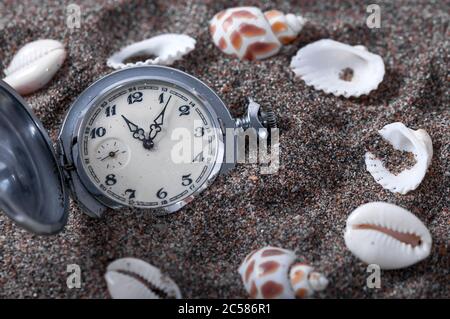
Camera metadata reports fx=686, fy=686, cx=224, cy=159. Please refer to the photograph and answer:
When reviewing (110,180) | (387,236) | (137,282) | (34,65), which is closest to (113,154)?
(110,180)

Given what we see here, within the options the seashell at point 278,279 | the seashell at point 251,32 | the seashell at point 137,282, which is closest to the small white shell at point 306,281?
the seashell at point 278,279

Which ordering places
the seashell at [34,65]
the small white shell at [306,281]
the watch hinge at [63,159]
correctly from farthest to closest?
the seashell at [34,65] < the watch hinge at [63,159] < the small white shell at [306,281]

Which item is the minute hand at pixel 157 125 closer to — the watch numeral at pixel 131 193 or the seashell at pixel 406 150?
the watch numeral at pixel 131 193

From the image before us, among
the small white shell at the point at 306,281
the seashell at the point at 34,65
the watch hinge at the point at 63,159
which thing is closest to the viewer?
the small white shell at the point at 306,281

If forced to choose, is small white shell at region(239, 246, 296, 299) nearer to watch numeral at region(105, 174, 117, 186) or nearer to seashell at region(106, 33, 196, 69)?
watch numeral at region(105, 174, 117, 186)

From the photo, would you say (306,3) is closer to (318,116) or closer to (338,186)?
(318,116)

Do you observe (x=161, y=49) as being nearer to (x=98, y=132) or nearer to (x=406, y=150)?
(x=98, y=132)

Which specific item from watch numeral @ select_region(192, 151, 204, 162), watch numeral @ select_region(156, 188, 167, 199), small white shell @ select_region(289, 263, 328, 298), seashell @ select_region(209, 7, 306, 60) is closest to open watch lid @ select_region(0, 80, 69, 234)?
watch numeral @ select_region(156, 188, 167, 199)
